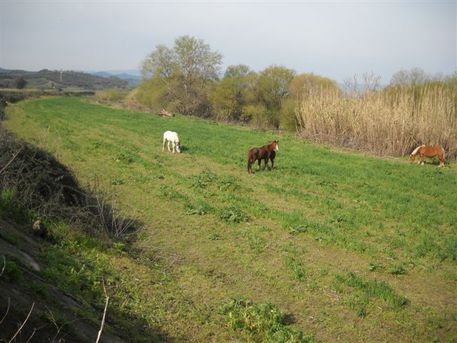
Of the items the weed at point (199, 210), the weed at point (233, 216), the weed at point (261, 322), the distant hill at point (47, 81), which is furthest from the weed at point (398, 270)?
the distant hill at point (47, 81)

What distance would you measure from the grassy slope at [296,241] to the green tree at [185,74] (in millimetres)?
33498

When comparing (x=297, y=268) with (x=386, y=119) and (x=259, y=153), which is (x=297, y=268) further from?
(x=386, y=119)

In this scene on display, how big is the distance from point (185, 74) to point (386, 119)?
3506cm

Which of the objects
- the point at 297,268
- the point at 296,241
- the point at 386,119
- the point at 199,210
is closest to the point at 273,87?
the point at 386,119

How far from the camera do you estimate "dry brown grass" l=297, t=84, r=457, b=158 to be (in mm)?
21047

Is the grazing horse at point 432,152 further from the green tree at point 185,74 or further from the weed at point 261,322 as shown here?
the green tree at point 185,74

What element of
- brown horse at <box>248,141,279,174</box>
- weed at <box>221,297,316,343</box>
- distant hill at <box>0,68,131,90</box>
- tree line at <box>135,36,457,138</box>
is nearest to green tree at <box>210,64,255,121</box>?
tree line at <box>135,36,457,138</box>

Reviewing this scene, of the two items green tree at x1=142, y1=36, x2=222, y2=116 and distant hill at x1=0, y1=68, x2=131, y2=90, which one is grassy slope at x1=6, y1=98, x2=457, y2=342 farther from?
distant hill at x1=0, y1=68, x2=131, y2=90

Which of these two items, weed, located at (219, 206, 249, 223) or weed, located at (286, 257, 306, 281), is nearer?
weed, located at (286, 257, 306, 281)

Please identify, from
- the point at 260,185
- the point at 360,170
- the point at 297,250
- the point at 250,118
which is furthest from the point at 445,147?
the point at 250,118

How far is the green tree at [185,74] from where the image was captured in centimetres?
4997

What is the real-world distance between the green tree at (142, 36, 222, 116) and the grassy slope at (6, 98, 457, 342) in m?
33.5

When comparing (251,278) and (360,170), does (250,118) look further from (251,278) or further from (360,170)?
(251,278)

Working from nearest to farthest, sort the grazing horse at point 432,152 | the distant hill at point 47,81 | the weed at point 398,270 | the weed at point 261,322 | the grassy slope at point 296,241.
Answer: the weed at point 261,322, the grassy slope at point 296,241, the weed at point 398,270, the grazing horse at point 432,152, the distant hill at point 47,81
